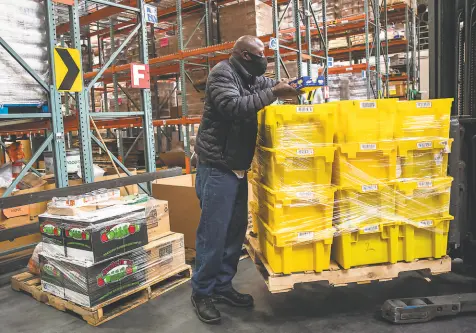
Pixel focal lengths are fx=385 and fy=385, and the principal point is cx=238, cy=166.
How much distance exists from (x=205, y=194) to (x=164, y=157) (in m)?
6.50

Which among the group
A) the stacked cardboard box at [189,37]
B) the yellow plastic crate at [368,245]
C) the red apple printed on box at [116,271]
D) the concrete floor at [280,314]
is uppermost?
the stacked cardboard box at [189,37]

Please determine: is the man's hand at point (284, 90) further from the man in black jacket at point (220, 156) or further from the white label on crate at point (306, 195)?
the white label on crate at point (306, 195)

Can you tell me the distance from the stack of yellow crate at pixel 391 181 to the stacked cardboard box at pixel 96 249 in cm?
182

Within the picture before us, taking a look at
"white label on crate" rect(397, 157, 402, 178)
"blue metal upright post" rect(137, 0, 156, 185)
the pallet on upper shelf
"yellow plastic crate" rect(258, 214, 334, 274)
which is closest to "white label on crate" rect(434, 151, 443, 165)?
"white label on crate" rect(397, 157, 402, 178)

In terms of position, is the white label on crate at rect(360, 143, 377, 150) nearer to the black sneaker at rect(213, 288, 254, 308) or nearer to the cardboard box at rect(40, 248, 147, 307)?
the black sneaker at rect(213, 288, 254, 308)

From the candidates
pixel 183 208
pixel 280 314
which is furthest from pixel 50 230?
pixel 280 314

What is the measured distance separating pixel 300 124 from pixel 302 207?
641 mm

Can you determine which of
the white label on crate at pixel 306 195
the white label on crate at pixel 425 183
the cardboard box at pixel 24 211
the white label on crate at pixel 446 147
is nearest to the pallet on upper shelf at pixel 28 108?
the cardboard box at pixel 24 211

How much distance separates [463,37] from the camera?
3582 mm

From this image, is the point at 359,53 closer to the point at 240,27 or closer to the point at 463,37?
the point at 240,27

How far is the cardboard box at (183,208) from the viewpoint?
480 cm

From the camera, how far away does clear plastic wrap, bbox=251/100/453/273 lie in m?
2.95

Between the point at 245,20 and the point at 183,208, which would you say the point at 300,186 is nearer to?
the point at 183,208

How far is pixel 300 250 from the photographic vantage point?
3.02 metres
